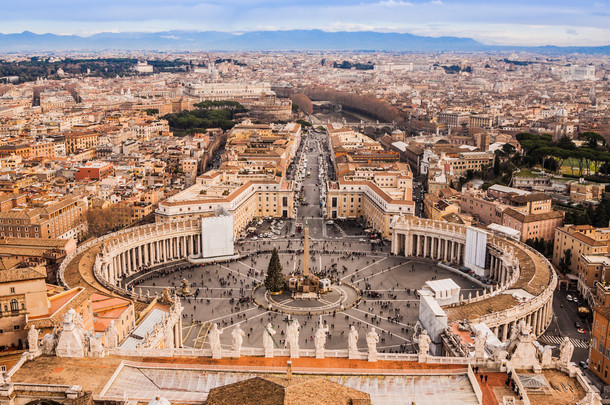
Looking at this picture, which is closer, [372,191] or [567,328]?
[567,328]

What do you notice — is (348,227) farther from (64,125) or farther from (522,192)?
(64,125)

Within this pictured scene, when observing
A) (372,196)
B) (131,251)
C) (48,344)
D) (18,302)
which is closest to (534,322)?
(48,344)

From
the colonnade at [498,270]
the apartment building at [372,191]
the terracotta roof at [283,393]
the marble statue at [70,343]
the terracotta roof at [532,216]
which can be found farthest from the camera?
the apartment building at [372,191]

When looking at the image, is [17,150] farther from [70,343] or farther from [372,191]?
[70,343]

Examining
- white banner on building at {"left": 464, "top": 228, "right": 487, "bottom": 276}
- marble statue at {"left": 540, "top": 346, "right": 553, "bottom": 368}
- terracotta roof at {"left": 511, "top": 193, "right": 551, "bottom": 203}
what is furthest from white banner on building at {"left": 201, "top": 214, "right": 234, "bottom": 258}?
marble statue at {"left": 540, "top": 346, "right": 553, "bottom": 368}

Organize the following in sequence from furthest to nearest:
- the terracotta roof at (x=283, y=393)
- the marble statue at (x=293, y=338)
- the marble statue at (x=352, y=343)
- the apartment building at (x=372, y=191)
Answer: the apartment building at (x=372, y=191), the marble statue at (x=352, y=343), the marble statue at (x=293, y=338), the terracotta roof at (x=283, y=393)

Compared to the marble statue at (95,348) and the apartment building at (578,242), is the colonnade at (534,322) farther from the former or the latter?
the marble statue at (95,348)

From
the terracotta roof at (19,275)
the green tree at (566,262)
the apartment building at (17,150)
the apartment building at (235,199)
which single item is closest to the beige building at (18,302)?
the terracotta roof at (19,275)

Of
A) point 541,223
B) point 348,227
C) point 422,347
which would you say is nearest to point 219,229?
point 348,227
